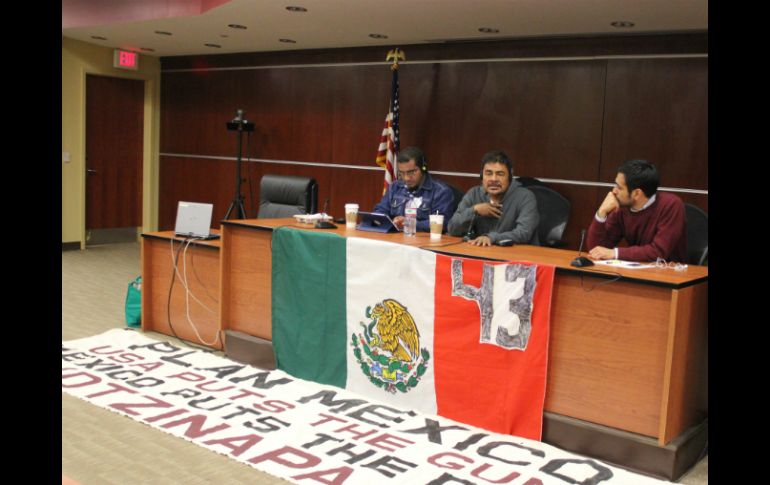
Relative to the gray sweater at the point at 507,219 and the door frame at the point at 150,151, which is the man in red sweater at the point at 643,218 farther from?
the door frame at the point at 150,151

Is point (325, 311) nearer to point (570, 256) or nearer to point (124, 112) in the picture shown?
point (570, 256)

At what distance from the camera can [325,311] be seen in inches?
149

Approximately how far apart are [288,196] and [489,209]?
176cm

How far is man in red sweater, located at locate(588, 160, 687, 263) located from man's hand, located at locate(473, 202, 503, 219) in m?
0.56

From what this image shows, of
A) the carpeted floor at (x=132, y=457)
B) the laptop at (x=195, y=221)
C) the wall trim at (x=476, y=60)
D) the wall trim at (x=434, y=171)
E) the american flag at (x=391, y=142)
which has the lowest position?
the carpeted floor at (x=132, y=457)

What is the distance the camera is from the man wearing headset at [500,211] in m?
3.77

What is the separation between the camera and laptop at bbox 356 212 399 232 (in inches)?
159

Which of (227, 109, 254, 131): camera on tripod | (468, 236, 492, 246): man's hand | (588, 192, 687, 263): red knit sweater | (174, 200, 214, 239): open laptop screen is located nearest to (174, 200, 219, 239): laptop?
(174, 200, 214, 239): open laptop screen

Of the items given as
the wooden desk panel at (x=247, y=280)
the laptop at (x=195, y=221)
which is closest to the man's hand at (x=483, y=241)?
the wooden desk panel at (x=247, y=280)

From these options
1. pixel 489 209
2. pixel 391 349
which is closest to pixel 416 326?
pixel 391 349

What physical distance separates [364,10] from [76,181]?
15.0 ft

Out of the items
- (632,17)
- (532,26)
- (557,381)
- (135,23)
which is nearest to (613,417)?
(557,381)

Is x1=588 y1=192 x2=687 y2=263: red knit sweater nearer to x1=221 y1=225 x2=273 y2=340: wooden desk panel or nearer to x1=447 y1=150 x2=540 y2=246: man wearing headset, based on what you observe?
x1=447 y1=150 x2=540 y2=246: man wearing headset

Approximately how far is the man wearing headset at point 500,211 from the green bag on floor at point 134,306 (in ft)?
7.53
